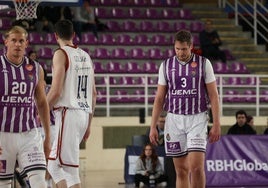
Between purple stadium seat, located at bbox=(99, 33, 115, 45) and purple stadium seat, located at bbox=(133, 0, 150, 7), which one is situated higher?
purple stadium seat, located at bbox=(133, 0, 150, 7)

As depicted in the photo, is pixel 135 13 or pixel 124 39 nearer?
pixel 124 39

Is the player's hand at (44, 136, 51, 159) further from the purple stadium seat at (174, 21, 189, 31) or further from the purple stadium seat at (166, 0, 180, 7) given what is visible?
the purple stadium seat at (166, 0, 180, 7)

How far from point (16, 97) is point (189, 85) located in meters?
2.72

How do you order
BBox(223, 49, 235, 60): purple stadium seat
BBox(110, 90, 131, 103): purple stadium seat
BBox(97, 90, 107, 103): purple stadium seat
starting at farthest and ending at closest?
BBox(223, 49, 235, 60): purple stadium seat, BBox(110, 90, 131, 103): purple stadium seat, BBox(97, 90, 107, 103): purple stadium seat

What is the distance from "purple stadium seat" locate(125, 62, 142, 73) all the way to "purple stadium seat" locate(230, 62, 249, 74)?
2.75m

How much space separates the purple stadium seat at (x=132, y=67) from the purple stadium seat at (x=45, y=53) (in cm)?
208

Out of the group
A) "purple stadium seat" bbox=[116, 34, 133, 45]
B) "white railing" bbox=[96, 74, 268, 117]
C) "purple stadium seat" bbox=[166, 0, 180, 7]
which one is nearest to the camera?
"white railing" bbox=[96, 74, 268, 117]

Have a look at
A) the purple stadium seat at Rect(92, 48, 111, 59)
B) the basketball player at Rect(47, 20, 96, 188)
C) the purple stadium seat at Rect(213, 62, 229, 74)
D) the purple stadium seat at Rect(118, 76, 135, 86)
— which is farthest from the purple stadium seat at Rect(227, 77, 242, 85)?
the basketball player at Rect(47, 20, 96, 188)

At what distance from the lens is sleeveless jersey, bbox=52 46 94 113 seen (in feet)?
29.2

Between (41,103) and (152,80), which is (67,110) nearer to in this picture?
(41,103)

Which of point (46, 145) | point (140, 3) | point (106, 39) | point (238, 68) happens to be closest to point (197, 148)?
point (46, 145)

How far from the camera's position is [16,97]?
7.72m

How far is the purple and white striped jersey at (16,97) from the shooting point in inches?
304

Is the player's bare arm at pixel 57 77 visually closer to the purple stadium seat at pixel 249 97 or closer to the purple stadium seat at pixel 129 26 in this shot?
the purple stadium seat at pixel 249 97
